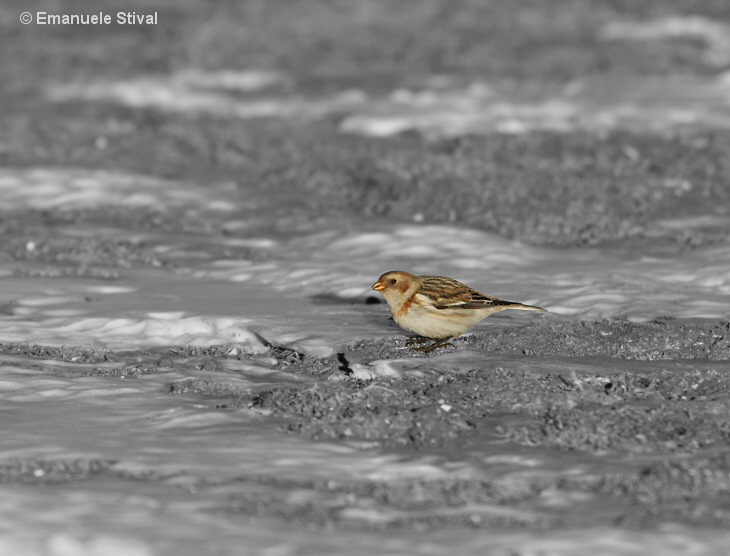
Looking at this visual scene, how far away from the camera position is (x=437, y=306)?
6996 mm

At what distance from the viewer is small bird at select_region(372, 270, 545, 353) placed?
7.00 meters

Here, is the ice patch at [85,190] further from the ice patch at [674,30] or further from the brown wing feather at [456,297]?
the ice patch at [674,30]

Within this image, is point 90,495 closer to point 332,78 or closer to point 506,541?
point 506,541

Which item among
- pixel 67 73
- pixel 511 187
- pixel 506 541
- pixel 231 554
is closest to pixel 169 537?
pixel 231 554

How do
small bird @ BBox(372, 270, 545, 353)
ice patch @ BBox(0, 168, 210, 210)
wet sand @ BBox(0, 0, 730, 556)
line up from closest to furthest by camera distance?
wet sand @ BBox(0, 0, 730, 556), small bird @ BBox(372, 270, 545, 353), ice patch @ BBox(0, 168, 210, 210)

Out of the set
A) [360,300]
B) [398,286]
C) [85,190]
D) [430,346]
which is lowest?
[430,346]

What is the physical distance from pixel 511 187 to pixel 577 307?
3997 mm

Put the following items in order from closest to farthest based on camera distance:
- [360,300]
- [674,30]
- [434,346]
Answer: [434,346], [360,300], [674,30]

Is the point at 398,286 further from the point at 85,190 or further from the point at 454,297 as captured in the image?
the point at 85,190

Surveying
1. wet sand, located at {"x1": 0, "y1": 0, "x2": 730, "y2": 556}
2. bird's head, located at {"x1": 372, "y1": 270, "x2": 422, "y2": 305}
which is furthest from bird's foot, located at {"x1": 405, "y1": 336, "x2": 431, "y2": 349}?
bird's head, located at {"x1": 372, "y1": 270, "x2": 422, "y2": 305}

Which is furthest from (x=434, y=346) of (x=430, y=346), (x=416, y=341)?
(x=416, y=341)

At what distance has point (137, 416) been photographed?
19.8 ft

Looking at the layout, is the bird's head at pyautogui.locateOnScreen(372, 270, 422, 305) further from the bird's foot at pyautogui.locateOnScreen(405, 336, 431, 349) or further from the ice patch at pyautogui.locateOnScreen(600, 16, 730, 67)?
the ice patch at pyautogui.locateOnScreen(600, 16, 730, 67)

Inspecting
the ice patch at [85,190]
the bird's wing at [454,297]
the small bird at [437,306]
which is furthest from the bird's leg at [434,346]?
the ice patch at [85,190]
